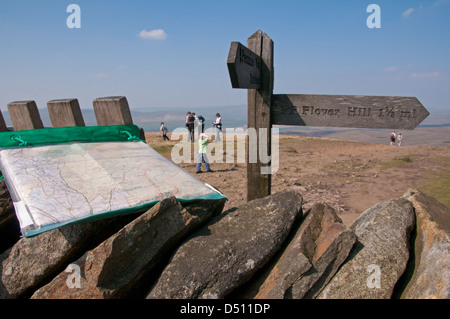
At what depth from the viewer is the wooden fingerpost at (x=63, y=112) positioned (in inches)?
154

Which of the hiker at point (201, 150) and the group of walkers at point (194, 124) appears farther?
the group of walkers at point (194, 124)

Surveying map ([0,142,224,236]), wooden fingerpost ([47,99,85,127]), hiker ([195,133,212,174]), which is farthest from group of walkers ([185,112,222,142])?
map ([0,142,224,236])

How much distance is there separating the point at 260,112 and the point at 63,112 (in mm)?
2656

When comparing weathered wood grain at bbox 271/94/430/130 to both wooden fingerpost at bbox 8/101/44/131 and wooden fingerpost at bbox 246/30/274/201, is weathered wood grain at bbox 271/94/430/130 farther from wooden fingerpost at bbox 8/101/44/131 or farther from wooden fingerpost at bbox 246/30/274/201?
wooden fingerpost at bbox 8/101/44/131

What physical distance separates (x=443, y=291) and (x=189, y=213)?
2213mm

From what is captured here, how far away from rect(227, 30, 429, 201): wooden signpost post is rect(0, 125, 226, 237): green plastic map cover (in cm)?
138

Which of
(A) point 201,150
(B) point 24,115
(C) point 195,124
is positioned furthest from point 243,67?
(C) point 195,124

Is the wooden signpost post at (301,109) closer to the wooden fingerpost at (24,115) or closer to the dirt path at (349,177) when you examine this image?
the wooden fingerpost at (24,115)

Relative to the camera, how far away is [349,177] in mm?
11727

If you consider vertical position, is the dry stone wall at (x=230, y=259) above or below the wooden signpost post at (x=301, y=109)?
below

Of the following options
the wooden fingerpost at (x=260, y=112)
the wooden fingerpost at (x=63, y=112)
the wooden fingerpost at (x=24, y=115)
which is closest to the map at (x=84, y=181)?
the wooden fingerpost at (x=63, y=112)

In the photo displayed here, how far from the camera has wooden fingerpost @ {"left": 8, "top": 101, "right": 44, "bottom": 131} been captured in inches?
150

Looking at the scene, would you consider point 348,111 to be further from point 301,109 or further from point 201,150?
point 201,150

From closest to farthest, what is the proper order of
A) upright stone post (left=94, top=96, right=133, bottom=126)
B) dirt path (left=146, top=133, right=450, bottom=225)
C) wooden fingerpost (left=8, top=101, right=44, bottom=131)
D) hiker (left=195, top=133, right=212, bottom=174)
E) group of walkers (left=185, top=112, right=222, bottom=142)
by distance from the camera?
1. wooden fingerpost (left=8, top=101, right=44, bottom=131)
2. upright stone post (left=94, top=96, right=133, bottom=126)
3. dirt path (left=146, top=133, right=450, bottom=225)
4. hiker (left=195, top=133, right=212, bottom=174)
5. group of walkers (left=185, top=112, right=222, bottom=142)
